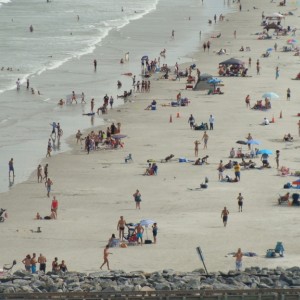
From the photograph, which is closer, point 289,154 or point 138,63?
point 289,154

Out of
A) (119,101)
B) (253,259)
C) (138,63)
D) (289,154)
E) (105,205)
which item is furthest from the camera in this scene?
(138,63)

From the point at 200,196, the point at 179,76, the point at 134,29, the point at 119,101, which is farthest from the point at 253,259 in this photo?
the point at 134,29

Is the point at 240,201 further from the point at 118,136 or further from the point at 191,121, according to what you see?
the point at 191,121

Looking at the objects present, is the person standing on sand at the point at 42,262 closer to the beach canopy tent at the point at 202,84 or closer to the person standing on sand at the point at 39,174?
the person standing on sand at the point at 39,174

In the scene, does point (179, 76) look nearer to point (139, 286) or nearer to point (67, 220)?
point (67, 220)

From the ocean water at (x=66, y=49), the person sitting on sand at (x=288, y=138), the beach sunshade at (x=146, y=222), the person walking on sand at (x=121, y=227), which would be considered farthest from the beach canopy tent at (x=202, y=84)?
the person walking on sand at (x=121, y=227)

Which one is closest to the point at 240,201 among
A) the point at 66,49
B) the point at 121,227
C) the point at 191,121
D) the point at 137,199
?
the point at 137,199

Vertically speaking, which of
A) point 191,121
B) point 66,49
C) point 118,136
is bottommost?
point 118,136

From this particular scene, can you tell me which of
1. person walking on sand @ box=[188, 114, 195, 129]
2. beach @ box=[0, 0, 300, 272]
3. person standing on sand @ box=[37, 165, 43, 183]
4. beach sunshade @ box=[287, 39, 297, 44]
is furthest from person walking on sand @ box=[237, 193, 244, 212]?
beach sunshade @ box=[287, 39, 297, 44]
